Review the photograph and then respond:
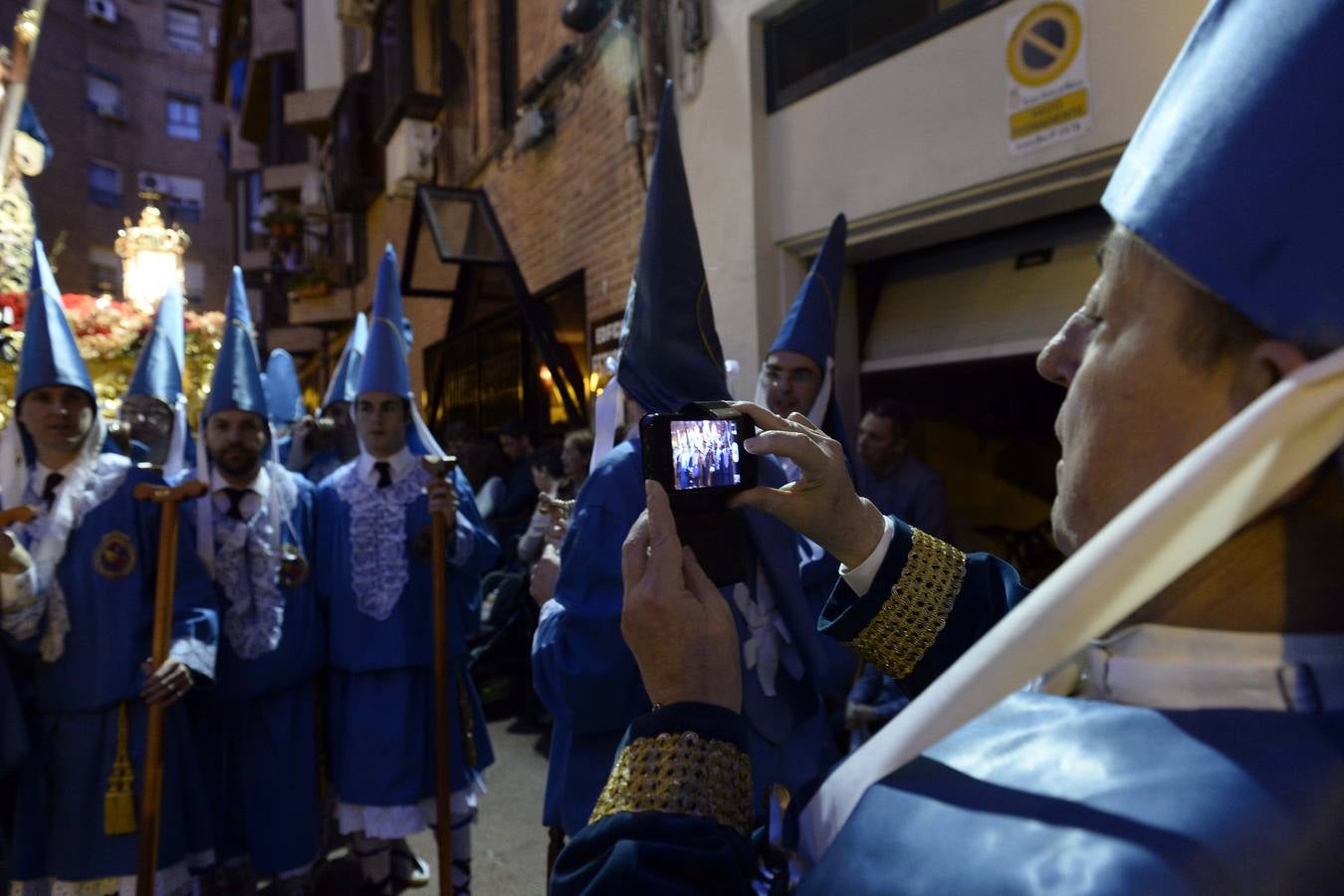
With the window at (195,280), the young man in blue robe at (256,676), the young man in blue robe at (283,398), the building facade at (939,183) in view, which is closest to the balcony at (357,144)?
the young man in blue robe at (283,398)

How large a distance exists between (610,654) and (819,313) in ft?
6.53

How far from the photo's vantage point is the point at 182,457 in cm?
370

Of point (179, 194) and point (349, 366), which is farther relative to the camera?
point (179, 194)

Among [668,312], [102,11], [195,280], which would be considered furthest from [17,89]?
[102,11]

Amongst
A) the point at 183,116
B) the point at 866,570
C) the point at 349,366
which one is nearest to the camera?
the point at 866,570

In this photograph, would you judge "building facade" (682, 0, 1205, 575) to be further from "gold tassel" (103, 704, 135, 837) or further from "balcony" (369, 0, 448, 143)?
"balcony" (369, 0, 448, 143)

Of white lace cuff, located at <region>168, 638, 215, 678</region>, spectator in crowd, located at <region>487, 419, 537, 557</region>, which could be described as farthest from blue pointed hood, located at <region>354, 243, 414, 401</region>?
spectator in crowd, located at <region>487, 419, 537, 557</region>

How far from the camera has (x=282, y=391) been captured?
6484mm

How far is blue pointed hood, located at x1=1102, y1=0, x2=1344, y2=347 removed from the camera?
646mm

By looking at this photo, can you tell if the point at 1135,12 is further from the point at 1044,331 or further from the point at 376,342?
the point at 376,342

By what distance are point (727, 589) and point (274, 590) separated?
6.99ft

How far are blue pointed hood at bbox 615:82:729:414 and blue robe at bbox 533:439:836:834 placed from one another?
18cm

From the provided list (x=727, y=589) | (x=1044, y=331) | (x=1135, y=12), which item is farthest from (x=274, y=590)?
(x=1135, y=12)

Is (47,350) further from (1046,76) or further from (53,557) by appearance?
(1046,76)
